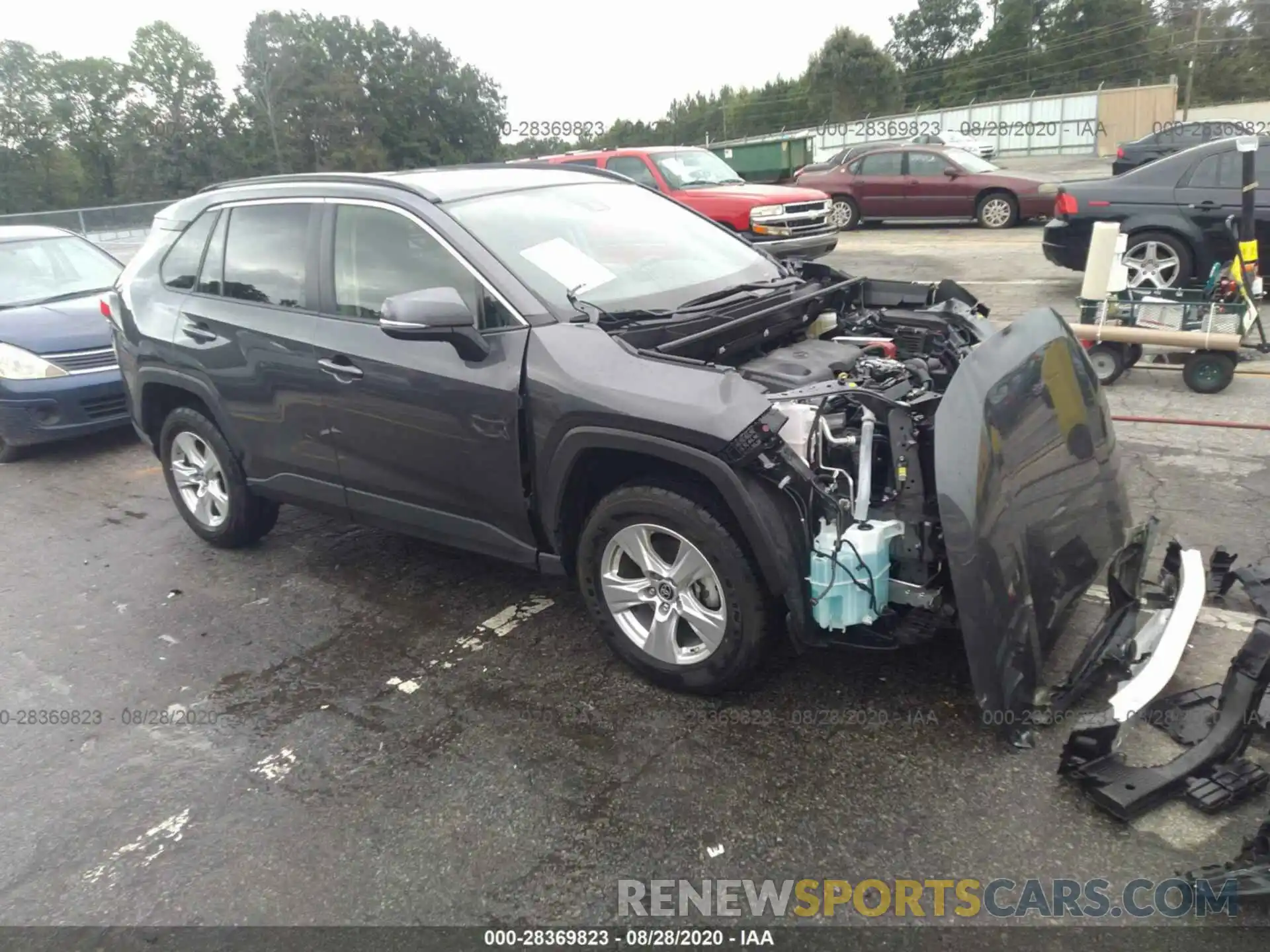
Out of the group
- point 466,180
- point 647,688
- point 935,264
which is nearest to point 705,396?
point 647,688

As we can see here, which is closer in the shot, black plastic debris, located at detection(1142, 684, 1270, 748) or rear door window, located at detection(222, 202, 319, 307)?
black plastic debris, located at detection(1142, 684, 1270, 748)

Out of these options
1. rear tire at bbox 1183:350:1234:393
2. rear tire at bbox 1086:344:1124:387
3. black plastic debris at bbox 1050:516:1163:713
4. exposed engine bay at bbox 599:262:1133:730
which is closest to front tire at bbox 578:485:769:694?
exposed engine bay at bbox 599:262:1133:730

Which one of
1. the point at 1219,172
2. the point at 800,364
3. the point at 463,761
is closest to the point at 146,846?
the point at 463,761

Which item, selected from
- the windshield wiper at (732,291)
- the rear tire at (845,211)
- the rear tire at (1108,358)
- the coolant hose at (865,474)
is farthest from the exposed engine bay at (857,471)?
the rear tire at (845,211)

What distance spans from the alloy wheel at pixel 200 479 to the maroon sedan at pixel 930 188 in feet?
43.7

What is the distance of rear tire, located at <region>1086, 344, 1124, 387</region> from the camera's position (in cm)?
675

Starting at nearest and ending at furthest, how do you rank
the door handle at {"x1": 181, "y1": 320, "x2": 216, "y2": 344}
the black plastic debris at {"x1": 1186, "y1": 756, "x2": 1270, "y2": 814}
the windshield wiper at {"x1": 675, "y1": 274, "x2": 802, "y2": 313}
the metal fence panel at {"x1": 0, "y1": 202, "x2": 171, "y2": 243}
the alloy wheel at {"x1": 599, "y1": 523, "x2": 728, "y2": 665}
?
the black plastic debris at {"x1": 1186, "y1": 756, "x2": 1270, "y2": 814}, the alloy wheel at {"x1": 599, "y1": 523, "x2": 728, "y2": 665}, the windshield wiper at {"x1": 675, "y1": 274, "x2": 802, "y2": 313}, the door handle at {"x1": 181, "y1": 320, "x2": 216, "y2": 344}, the metal fence panel at {"x1": 0, "y1": 202, "x2": 171, "y2": 243}

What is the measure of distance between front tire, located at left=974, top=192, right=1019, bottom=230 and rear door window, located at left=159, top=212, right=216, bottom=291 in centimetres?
1447

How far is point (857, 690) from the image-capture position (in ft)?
11.2

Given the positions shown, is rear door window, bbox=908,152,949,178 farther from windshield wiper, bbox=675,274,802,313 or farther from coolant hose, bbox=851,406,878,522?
coolant hose, bbox=851,406,878,522

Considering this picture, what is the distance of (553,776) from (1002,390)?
6.53 ft

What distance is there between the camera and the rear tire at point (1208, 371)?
6.43 m

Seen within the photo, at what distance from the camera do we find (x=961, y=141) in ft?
108

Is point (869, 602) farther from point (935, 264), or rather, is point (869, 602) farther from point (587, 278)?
point (935, 264)
